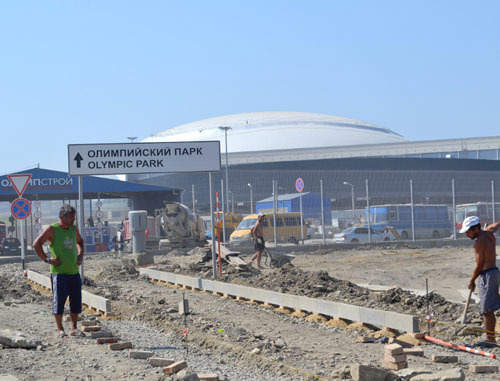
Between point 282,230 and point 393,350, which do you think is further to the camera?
point 282,230

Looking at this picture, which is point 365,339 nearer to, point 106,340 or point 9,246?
point 106,340

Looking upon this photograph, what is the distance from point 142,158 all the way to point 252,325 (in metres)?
7.20

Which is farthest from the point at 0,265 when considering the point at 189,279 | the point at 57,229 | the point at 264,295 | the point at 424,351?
the point at 424,351

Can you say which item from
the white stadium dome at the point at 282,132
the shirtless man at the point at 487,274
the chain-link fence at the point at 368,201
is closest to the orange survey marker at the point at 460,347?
the shirtless man at the point at 487,274

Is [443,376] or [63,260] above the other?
[63,260]

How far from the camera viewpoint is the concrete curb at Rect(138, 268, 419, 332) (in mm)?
9156

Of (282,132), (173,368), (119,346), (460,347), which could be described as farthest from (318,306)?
(282,132)

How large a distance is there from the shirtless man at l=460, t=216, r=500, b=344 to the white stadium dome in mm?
89977

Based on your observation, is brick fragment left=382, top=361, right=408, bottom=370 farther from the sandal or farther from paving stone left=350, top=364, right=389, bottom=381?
the sandal

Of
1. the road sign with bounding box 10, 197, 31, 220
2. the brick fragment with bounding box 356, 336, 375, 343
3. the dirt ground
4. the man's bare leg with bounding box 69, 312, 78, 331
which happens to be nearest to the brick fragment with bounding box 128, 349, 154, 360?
the dirt ground

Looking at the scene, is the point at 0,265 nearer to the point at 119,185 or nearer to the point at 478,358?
the point at 119,185

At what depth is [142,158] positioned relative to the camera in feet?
55.2

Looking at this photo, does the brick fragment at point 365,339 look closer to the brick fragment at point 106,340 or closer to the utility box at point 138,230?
the brick fragment at point 106,340

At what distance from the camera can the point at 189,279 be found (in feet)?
55.3
